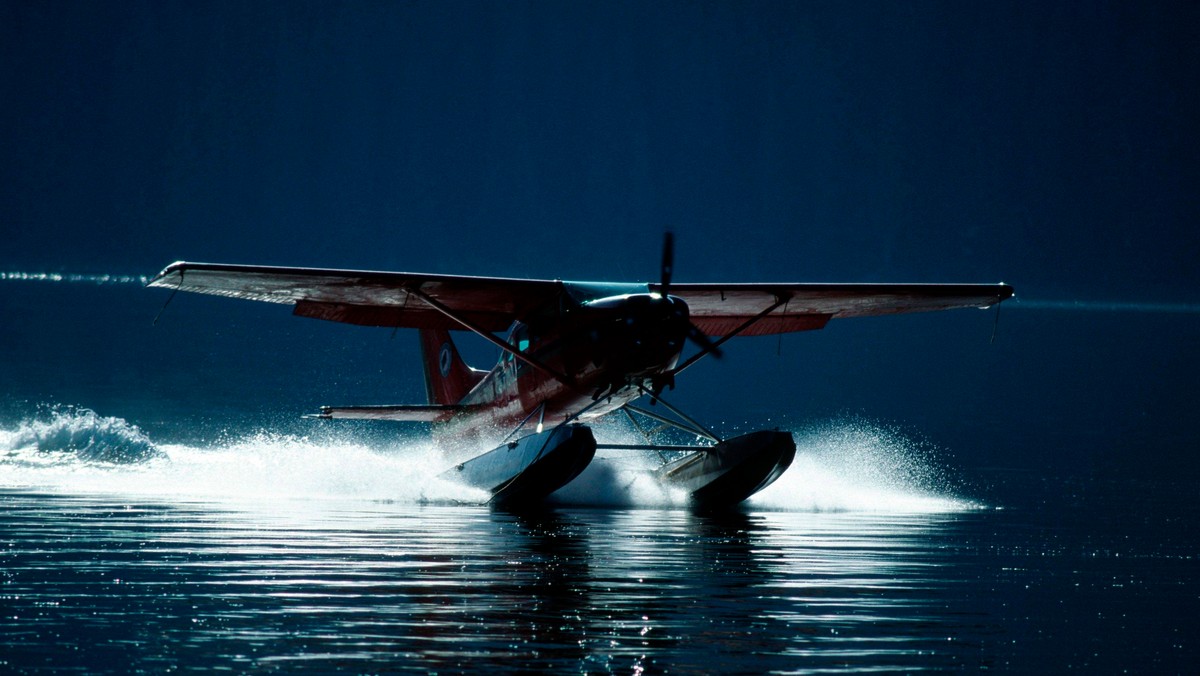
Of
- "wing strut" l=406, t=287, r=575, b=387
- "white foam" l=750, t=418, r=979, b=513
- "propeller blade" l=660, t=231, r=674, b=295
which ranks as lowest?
"white foam" l=750, t=418, r=979, b=513

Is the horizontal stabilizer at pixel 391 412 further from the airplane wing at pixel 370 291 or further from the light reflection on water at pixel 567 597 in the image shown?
the light reflection on water at pixel 567 597

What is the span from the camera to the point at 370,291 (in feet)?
50.3

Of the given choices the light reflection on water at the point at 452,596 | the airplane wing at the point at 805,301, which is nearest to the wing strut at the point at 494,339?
the airplane wing at the point at 805,301

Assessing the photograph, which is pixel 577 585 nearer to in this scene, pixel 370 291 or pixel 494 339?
pixel 494 339

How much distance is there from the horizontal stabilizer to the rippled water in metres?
2.04

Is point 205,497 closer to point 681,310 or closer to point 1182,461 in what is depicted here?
point 681,310

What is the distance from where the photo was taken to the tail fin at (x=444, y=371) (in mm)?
18922

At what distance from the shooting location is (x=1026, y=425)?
1422 inches

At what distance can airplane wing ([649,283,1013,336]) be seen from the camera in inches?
622

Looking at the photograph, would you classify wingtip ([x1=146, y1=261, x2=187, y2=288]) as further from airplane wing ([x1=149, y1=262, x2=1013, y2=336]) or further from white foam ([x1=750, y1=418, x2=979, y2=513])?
white foam ([x1=750, y1=418, x2=979, y2=513])

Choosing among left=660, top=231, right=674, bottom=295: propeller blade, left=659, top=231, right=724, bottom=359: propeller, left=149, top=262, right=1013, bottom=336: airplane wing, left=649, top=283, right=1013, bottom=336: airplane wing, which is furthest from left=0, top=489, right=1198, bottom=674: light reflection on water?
left=649, top=283, right=1013, bottom=336: airplane wing

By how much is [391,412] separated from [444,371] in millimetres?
2328

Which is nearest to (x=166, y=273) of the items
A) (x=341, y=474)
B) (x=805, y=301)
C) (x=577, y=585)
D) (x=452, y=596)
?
(x=341, y=474)

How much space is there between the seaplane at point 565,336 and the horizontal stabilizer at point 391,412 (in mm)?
28
